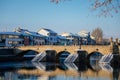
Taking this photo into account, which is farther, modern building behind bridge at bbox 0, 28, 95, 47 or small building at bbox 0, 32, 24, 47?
modern building behind bridge at bbox 0, 28, 95, 47

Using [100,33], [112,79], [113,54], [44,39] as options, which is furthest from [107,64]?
[100,33]

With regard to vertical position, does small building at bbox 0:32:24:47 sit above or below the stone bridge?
above

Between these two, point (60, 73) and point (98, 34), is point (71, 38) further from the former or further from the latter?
point (60, 73)

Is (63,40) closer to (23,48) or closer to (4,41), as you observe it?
(4,41)

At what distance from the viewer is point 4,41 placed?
99.9m

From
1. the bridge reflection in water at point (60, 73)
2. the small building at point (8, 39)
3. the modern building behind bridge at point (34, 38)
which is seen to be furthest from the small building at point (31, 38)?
the bridge reflection in water at point (60, 73)

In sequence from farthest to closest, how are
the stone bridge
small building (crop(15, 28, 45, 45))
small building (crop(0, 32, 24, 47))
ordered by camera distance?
small building (crop(15, 28, 45, 45)), small building (crop(0, 32, 24, 47)), the stone bridge

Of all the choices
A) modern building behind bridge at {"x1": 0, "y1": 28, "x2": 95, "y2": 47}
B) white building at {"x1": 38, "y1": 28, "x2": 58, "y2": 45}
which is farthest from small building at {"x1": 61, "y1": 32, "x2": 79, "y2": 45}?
white building at {"x1": 38, "y1": 28, "x2": 58, "y2": 45}

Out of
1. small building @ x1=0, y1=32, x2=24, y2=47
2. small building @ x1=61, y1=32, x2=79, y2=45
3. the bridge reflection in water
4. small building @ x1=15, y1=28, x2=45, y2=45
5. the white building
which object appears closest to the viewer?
the bridge reflection in water

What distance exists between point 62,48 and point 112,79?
32.7 m

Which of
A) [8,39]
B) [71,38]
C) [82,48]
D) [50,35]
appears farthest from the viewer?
[71,38]

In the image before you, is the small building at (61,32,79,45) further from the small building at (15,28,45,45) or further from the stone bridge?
the stone bridge

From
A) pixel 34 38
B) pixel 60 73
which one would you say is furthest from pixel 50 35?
pixel 60 73

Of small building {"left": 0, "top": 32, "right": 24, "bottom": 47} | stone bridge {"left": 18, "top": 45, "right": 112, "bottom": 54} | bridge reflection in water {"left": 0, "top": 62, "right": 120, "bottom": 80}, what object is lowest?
bridge reflection in water {"left": 0, "top": 62, "right": 120, "bottom": 80}
